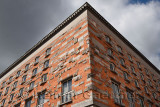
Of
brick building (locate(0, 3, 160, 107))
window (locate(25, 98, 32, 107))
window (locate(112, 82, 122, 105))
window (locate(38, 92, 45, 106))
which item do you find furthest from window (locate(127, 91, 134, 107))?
window (locate(25, 98, 32, 107))

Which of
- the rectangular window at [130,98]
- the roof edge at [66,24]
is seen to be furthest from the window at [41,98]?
the rectangular window at [130,98]

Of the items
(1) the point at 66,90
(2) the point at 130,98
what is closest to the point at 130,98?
(2) the point at 130,98

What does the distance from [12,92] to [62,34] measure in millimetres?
11156

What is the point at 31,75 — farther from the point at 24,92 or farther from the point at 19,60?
the point at 19,60

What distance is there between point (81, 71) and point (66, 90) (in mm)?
2255

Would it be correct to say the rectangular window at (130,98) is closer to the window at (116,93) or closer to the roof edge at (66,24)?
the window at (116,93)

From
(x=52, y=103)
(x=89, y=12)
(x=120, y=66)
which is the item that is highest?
(x=89, y=12)

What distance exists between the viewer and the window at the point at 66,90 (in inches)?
490

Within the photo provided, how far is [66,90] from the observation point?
13.0m

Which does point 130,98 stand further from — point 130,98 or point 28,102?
point 28,102

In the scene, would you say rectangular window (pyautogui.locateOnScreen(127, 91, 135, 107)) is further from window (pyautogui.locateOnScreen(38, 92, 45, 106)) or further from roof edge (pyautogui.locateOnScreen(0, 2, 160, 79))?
window (pyautogui.locateOnScreen(38, 92, 45, 106))

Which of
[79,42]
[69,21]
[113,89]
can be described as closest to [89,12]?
[69,21]

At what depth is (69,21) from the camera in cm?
1795

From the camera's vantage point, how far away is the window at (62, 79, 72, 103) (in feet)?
40.8
